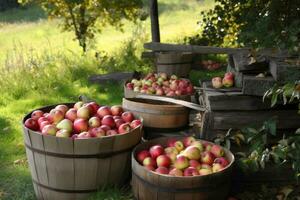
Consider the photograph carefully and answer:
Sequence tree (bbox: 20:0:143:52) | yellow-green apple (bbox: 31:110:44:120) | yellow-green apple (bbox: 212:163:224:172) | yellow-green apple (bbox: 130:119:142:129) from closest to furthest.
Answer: yellow-green apple (bbox: 212:163:224:172) < yellow-green apple (bbox: 130:119:142:129) < yellow-green apple (bbox: 31:110:44:120) < tree (bbox: 20:0:143:52)

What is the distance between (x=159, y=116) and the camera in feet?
14.2

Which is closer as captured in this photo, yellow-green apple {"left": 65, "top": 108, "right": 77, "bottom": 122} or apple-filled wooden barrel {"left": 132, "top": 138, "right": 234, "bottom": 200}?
apple-filled wooden barrel {"left": 132, "top": 138, "right": 234, "bottom": 200}

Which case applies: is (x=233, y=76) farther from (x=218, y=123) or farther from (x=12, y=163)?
(x=12, y=163)

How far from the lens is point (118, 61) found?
9.91 metres

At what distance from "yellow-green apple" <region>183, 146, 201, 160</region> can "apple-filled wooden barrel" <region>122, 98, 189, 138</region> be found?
677mm

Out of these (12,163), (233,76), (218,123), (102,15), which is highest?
(102,15)

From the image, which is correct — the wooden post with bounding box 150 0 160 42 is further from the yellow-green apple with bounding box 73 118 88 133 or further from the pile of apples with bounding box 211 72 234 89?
the yellow-green apple with bounding box 73 118 88 133

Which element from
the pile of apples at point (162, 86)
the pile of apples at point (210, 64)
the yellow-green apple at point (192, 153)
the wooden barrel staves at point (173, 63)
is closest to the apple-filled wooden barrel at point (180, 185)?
the yellow-green apple at point (192, 153)

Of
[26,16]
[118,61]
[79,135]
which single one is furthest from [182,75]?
[26,16]

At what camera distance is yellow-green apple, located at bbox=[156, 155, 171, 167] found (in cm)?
358

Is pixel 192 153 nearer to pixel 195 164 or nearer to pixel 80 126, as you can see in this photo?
pixel 195 164

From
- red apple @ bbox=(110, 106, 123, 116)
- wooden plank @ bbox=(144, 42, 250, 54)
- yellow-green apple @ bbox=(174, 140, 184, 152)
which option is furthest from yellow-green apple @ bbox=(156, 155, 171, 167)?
wooden plank @ bbox=(144, 42, 250, 54)

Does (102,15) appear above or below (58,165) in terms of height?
above

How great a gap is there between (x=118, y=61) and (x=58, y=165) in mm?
6336
